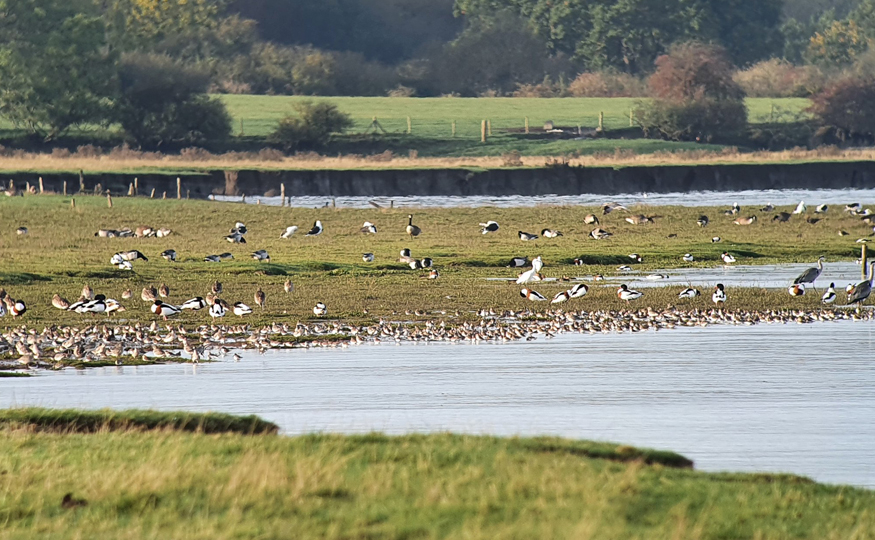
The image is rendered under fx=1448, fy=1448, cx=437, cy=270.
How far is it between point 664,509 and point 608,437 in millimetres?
4839

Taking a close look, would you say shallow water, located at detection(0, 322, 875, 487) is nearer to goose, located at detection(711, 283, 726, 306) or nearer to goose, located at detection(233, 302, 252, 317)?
Result: goose, located at detection(233, 302, 252, 317)

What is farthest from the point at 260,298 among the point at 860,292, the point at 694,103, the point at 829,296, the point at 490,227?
the point at 694,103

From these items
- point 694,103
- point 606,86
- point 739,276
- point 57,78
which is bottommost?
point 739,276

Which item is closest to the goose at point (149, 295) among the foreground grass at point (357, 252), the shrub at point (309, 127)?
the foreground grass at point (357, 252)

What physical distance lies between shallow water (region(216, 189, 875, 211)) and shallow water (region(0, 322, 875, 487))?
40.2 metres

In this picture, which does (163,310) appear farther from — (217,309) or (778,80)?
(778,80)

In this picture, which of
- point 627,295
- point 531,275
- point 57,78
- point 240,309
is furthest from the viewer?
point 57,78

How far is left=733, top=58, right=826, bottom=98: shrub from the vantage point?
384 ft

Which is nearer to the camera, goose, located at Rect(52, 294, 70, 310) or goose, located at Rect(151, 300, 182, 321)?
goose, located at Rect(151, 300, 182, 321)

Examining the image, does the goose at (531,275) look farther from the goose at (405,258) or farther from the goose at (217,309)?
the goose at (217,309)

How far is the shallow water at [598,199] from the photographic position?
64875 millimetres

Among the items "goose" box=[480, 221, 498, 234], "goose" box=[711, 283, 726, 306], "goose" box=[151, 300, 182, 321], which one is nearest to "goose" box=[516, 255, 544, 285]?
"goose" box=[711, 283, 726, 306]

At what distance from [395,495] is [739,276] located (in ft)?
86.1

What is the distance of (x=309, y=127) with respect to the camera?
9125 centimetres
